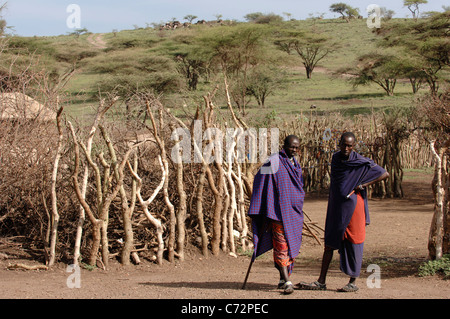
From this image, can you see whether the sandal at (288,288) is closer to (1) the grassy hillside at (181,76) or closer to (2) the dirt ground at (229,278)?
(2) the dirt ground at (229,278)

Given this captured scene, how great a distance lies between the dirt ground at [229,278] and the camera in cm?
442

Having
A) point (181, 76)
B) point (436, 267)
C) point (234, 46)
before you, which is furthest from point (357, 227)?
point (234, 46)

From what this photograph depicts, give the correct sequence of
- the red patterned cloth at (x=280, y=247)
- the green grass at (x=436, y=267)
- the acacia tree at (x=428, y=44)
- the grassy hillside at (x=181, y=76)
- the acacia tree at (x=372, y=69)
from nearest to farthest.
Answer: the red patterned cloth at (x=280, y=247), the green grass at (x=436, y=267), the acacia tree at (x=428, y=44), the grassy hillside at (x=181, y=76), the acacia tree at (x=372, y=69)

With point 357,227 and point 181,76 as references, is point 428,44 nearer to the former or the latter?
point 181,76

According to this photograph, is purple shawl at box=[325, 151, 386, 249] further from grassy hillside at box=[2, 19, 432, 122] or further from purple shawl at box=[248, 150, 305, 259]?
grassy hillside at box=[2, 19, 432, 122]

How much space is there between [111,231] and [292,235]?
2474 millimetres

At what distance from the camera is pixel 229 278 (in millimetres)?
5488

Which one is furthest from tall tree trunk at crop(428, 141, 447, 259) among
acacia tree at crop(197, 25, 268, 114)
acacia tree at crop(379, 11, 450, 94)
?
acacia tree at crop(197, 25, 268, 114)

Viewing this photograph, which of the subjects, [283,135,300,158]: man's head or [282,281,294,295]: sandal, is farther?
[283,135,300,158]: man's head

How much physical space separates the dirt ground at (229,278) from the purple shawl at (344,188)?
0.50 m

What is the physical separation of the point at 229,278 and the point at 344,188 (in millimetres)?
1630

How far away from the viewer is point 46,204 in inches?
Answer: 236

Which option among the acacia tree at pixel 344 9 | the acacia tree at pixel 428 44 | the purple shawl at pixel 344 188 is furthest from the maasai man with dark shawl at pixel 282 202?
the acacia tree at pixel 344 9

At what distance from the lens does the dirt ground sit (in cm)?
442
